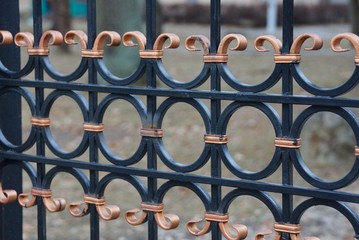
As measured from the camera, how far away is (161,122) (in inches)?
97.7

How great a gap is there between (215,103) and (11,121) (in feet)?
3.35

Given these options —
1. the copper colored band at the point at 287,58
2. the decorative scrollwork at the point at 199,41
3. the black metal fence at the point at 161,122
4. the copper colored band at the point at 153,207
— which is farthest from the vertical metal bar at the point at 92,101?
the copper colored band at the point at 287,58

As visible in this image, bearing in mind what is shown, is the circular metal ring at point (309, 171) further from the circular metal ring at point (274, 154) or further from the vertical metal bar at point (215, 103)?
the vertical metal bar at point (215, 103)

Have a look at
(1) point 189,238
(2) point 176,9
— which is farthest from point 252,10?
(1) point 189,238

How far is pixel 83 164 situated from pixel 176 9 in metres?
31.6

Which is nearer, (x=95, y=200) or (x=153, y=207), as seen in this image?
(x=153, y=207)

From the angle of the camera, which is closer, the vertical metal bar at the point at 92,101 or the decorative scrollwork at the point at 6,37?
the vertical metal bar at the point at 92,101

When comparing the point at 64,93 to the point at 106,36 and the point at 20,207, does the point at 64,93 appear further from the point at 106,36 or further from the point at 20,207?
the point at 20,207

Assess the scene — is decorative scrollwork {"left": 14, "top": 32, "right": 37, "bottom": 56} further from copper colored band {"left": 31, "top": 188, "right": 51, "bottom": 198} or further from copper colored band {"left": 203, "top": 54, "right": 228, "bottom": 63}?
copper colored band {"left": 203, "top": 54, "right": 228, "bottom": 63}

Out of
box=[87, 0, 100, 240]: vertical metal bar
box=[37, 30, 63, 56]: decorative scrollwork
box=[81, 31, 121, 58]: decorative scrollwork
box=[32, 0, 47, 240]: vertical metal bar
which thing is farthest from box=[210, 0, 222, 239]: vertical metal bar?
box=[32, 0, 47, 240]: vertical metal bar

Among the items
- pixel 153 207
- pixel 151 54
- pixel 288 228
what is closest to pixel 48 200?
pixel 153 207

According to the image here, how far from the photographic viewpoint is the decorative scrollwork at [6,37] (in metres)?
2.87

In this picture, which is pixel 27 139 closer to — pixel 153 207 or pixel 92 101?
pixel 92 101

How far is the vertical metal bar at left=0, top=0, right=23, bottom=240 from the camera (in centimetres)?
299
